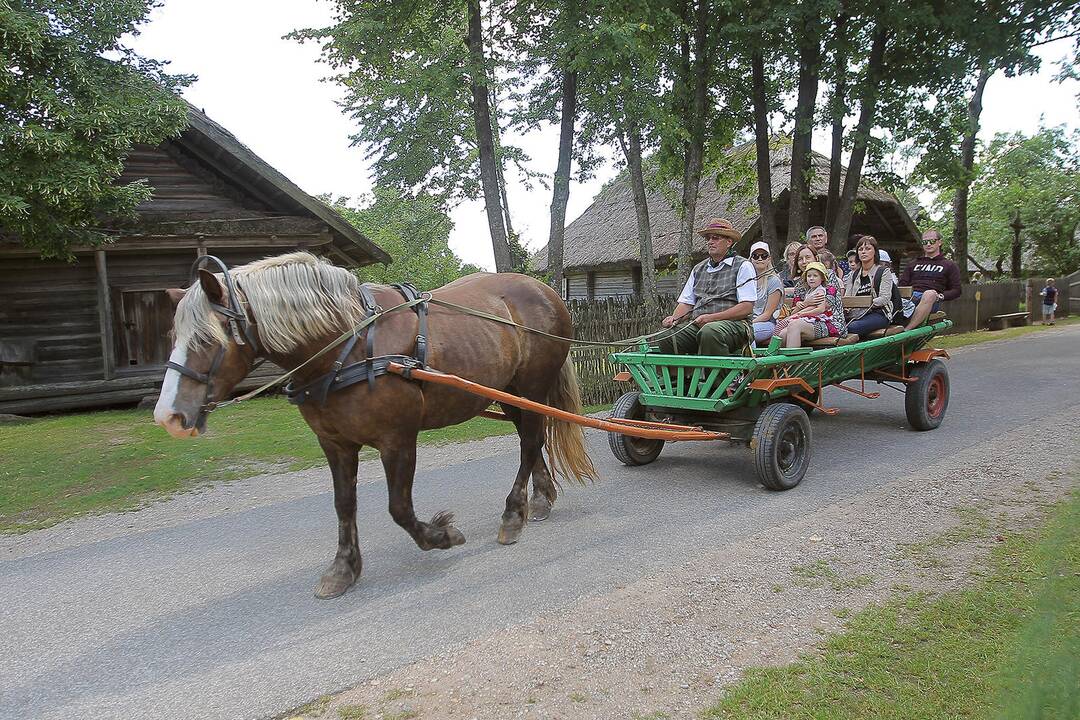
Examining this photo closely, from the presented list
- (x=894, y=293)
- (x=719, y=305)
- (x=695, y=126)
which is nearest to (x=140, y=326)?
(x=695, y=126)

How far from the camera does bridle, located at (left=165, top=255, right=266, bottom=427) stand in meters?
3.35

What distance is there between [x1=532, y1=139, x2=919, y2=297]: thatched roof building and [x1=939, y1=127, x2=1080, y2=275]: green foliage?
1121 centimetres

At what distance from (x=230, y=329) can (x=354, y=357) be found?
2.16 feet

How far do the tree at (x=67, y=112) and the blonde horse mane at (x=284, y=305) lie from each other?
4716 millimetres

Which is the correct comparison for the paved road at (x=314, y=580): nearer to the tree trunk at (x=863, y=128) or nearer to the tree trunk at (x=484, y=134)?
the tree trunk at (x=484, y=134)

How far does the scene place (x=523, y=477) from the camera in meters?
4.89

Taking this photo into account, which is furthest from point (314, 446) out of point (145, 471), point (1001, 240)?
point (1001, 240)

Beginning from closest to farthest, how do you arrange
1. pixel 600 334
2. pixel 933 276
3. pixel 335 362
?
pixel 335 362, pixel 933 276, pixel 600 334

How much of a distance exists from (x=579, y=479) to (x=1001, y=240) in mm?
35184

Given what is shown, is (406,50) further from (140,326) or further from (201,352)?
A: (201,352)

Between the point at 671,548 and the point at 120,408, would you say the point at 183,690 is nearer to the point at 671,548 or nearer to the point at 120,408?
the point at 671,548

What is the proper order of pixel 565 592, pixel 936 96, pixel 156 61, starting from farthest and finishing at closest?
pixel 936 96
pixel 156 61
pixel 565 592

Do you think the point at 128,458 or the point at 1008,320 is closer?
the point at 128,458

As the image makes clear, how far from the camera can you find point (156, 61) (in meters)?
8.63
